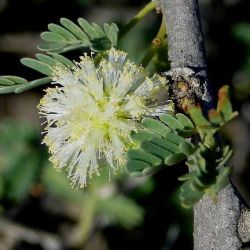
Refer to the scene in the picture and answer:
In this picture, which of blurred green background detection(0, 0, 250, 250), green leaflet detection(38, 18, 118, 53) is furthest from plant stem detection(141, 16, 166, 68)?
blurred green background detection(0, 0, 250, 250)

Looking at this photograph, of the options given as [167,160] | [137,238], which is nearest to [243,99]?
[137,238]

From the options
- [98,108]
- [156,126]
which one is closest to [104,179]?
[98,108]

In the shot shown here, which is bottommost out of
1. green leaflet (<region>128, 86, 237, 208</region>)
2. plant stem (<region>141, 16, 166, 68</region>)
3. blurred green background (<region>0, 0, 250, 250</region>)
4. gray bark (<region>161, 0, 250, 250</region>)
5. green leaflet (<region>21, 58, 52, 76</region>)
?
blurred green background (<region>0, 0, 250, 250</region>)

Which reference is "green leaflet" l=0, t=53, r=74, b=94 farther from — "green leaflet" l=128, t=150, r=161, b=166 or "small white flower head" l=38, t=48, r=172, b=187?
"green leaflet" l=128, t=150, r=161, b=166

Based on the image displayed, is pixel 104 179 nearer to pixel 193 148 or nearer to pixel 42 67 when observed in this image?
pixel 42 67

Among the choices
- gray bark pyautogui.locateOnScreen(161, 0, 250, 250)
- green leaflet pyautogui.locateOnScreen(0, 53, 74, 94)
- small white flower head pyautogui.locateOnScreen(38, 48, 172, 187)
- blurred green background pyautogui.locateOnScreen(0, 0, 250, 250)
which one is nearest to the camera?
gray bark pyautogui.locateOnScreen(161, 0, 250, 250)

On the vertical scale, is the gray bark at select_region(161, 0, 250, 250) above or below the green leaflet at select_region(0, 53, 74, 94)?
below
